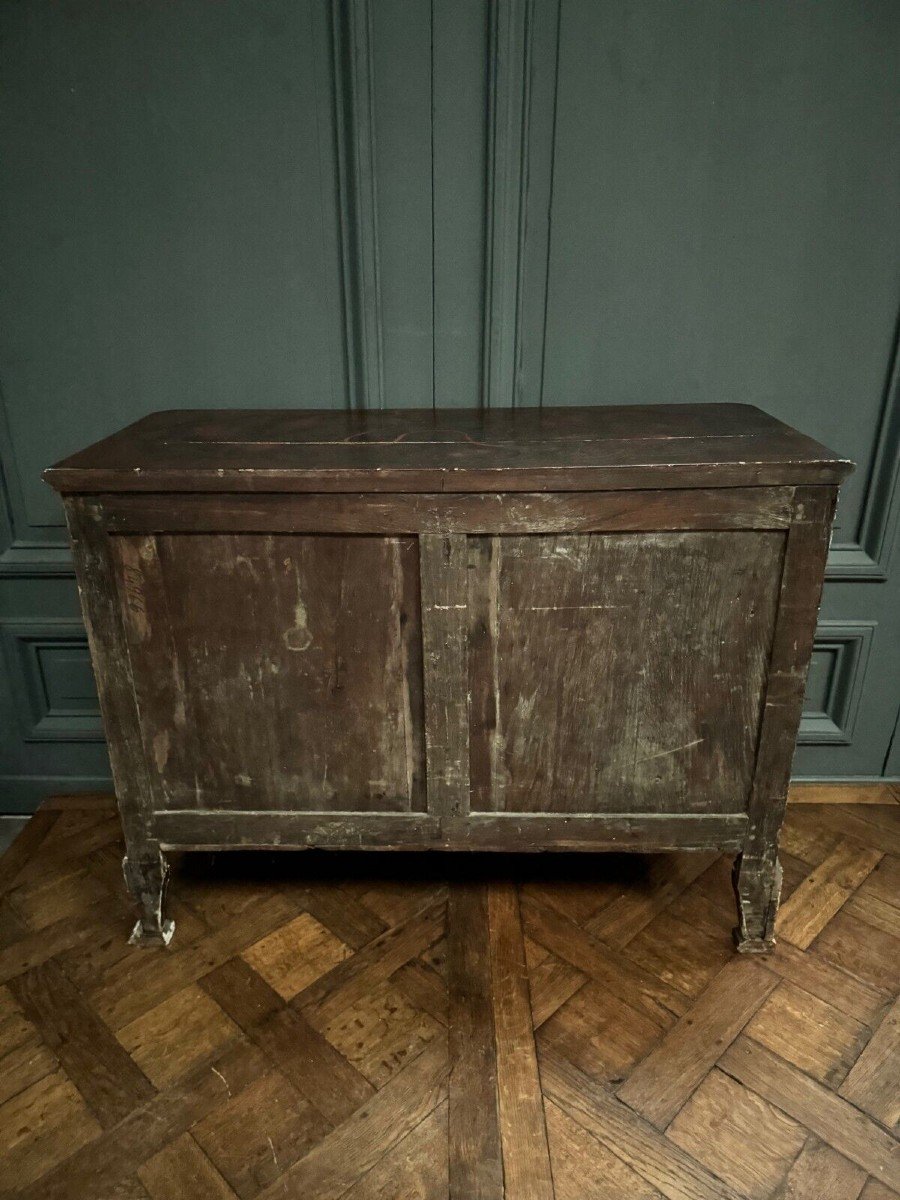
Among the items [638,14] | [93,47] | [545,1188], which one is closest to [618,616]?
[545,1188]

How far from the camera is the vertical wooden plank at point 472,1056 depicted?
102 cm

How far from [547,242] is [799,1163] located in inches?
60.6

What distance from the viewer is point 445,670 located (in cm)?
121

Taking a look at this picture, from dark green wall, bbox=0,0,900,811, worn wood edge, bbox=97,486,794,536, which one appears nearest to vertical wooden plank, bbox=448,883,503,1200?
worn wood edge, bbox=97,486,794,536

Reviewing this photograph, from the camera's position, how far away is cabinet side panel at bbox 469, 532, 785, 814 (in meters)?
1.14

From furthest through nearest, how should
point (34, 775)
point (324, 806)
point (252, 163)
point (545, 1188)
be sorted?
point (34, 775), point (252, 163), point (324, 806), point (545, 1188)

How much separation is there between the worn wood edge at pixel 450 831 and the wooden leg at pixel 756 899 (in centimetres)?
6

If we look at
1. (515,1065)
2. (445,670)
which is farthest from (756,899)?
(445,670)

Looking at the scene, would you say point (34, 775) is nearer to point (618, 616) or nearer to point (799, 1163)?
point (618, 616)

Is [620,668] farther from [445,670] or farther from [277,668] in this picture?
[277,668]

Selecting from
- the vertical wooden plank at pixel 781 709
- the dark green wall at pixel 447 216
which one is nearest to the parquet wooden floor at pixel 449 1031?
the vertical wooden plank at pixel 781 709

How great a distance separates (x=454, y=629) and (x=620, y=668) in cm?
27

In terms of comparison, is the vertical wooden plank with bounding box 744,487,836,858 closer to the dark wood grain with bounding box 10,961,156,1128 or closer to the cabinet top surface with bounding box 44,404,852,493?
the cabinet top surface with bounding box 44,404,852,493

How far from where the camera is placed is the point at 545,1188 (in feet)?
3.27
